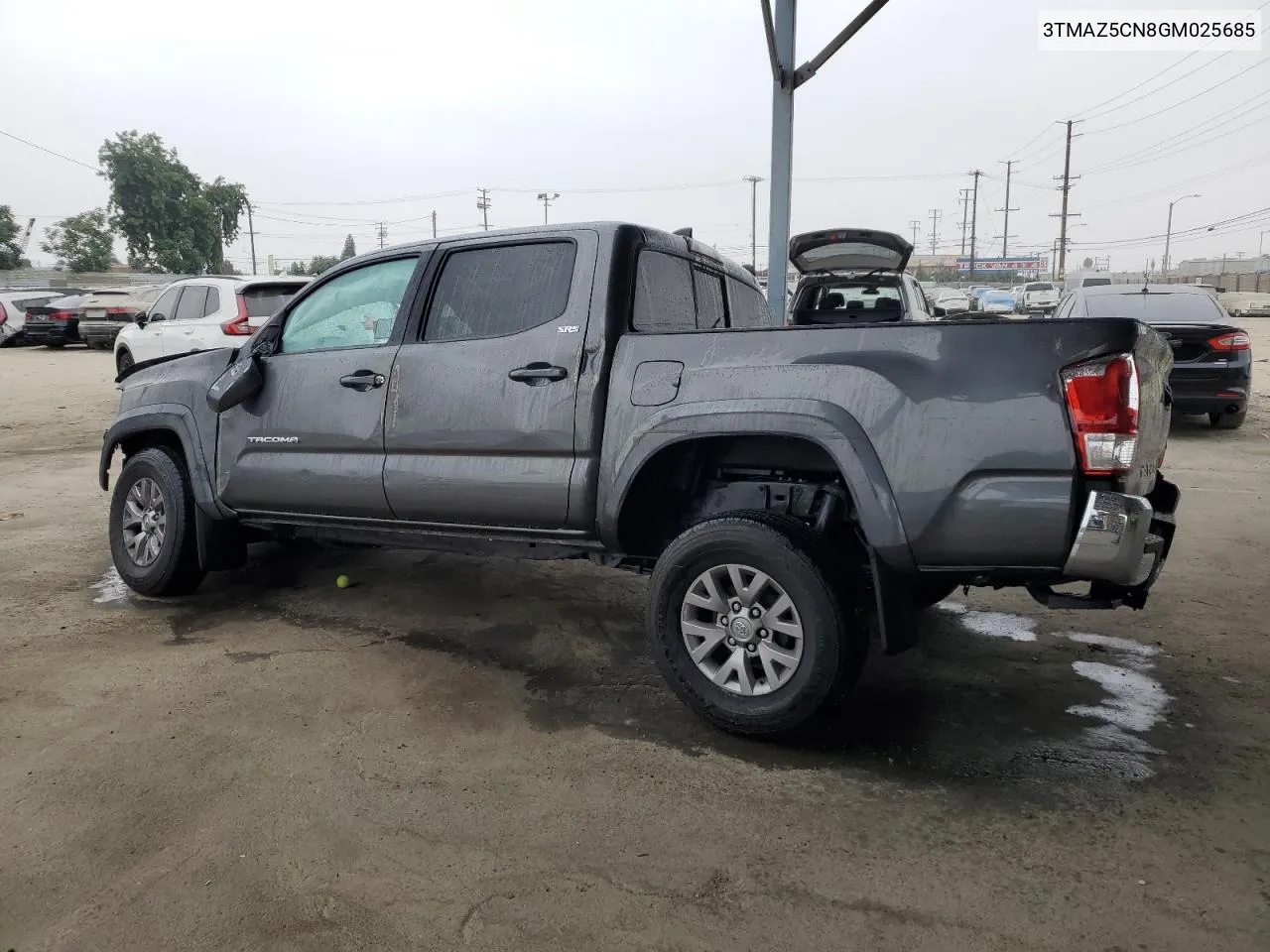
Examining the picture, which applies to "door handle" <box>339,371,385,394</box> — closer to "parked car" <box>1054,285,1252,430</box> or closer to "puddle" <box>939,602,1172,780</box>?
"puddle" <box>939,602,1172,780</box>

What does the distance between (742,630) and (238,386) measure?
283 cm

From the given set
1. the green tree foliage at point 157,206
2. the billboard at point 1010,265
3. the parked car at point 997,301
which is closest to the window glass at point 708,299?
the parked car at point 997,301

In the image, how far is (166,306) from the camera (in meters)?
11.6

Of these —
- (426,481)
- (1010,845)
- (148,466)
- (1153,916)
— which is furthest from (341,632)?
(1153,916)

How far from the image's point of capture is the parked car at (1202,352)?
926cm

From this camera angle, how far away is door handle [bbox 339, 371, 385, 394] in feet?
13.6

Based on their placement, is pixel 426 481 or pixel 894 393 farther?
pixel 426 481

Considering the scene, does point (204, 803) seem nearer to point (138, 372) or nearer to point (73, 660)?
point (73, 660)

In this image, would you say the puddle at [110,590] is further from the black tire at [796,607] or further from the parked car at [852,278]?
the parked car at [852,278]

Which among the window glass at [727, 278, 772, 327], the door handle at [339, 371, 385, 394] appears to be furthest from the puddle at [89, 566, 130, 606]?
the window glass at [727, 278, 772, 327]

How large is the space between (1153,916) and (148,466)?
486 cm

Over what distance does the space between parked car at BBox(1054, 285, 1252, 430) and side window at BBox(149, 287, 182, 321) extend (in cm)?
1062

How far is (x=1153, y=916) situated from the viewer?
2.24 m

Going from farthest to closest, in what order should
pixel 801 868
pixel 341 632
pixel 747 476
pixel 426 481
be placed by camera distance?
pixel 341 632 < pixel 426 481 < pixel 747 476 < pixel 801 868
